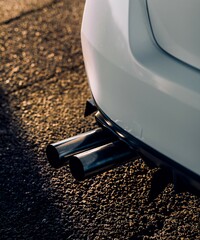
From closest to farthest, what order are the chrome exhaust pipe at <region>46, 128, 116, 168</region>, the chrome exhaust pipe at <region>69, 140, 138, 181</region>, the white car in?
1. the white car
2. the chrome exhaust pipe at <region>69, 140, 138, 181</region>
3. the chrome exhaust pipe at <region>46, 128, 116, 168</region>

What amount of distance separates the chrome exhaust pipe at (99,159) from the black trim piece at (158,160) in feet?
0.23

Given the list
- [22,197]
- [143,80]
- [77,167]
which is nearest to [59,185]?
[22,197]

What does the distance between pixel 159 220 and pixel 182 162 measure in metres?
0.62

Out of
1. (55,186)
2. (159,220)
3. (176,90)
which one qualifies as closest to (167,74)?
(176,90)

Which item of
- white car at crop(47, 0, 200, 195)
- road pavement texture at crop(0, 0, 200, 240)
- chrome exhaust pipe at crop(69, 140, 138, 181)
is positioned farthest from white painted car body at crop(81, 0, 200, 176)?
road pavement texture at crop(0, 0, 200, 240)

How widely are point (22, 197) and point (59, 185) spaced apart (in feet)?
0.60

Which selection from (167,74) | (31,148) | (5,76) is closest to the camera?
(167,74)

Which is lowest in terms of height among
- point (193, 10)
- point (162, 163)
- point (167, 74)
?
point (162, 163)

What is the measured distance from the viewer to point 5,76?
11.3 ft

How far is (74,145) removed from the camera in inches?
87.1

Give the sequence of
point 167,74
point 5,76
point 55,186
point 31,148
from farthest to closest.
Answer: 1. point 5,76
2. point 31,148
3. point 55,186
4. point 167,74

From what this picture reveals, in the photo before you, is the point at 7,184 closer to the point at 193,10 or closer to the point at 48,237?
the point at 48,237

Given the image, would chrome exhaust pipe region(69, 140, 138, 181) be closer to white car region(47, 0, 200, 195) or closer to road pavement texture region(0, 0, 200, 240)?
white car region(47, 0, 200, 195)

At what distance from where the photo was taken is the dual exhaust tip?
203cm
